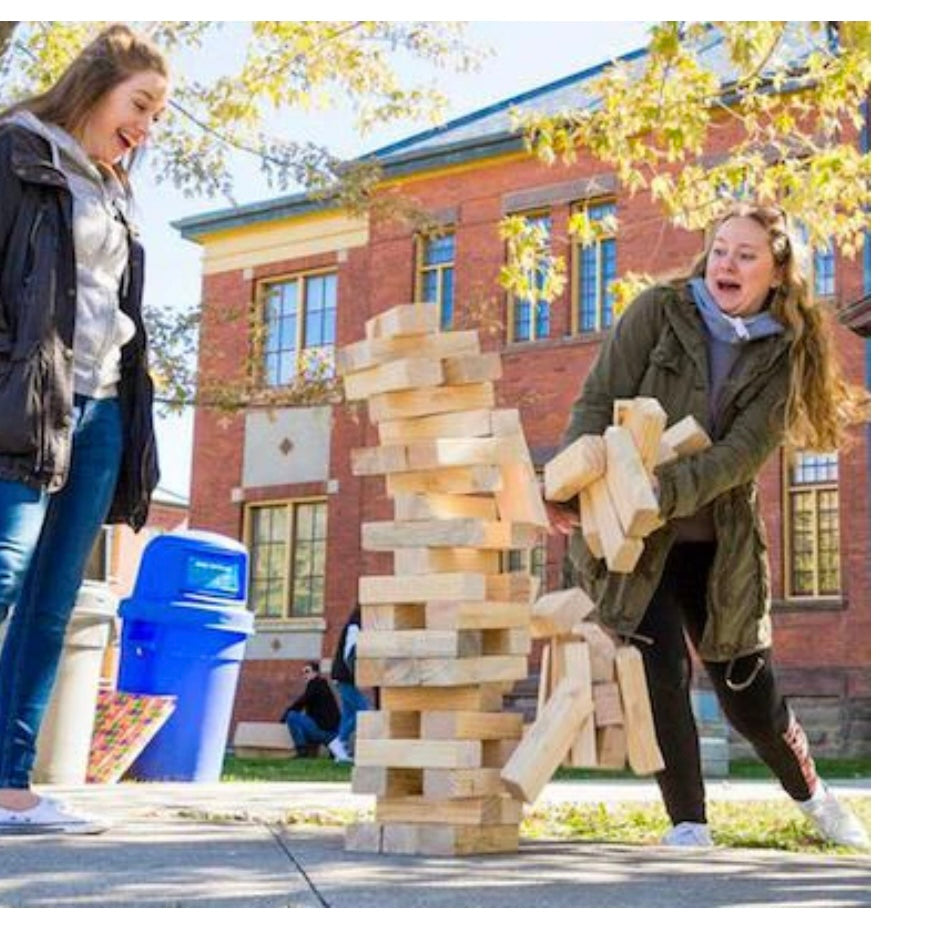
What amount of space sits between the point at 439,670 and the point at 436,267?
636 inches

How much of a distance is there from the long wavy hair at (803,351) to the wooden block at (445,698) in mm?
1082

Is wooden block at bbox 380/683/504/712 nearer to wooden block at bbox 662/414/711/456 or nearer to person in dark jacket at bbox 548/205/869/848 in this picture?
person in dark jacket at bbox 548/205/869/848

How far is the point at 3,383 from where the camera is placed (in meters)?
3.34

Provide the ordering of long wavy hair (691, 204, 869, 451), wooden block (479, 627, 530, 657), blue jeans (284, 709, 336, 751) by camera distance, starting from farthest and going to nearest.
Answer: blue jeans (284, 709, 336, 751) < long wavy hair (691, 204, 869, 451) < wooden block (479, 627, 530, 657)

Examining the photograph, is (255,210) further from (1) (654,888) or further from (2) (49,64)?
(1) (654,888)

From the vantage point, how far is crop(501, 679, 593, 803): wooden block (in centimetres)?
333

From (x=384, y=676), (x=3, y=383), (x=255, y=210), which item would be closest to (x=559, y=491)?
(x=384, y=676)

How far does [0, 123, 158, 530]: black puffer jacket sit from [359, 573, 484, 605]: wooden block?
0.77 meters

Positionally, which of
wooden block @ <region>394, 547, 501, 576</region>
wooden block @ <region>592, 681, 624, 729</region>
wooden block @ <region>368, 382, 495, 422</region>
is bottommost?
wooden block @ <region>592, 681, 624, 729</region>

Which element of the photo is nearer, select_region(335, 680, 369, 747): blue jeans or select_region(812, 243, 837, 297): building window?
select_region(335, 680, 369, 747): blue jeans

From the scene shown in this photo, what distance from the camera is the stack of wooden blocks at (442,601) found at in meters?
3.48

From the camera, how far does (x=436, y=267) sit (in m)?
19.4

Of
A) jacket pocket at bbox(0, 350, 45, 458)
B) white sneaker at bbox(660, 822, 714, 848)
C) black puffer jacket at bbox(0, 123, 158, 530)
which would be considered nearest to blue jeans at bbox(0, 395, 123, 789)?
black puffer jacket at bbox(0, 123, 158, 530)
